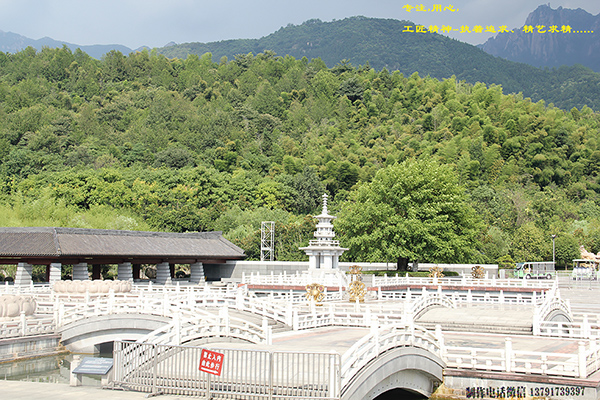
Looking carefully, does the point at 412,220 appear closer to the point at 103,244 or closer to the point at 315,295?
the point at 315,295

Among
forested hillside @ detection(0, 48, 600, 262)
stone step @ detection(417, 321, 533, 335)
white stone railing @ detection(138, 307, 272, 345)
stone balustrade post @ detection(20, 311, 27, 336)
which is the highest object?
forested hillside @ detection(0, 48, 600, 262)

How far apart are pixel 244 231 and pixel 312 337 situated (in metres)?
47.8

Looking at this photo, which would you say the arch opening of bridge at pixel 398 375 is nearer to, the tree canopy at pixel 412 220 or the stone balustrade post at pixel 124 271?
the stone balustrade post at pixel 124 271

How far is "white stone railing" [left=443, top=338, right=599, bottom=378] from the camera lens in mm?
17516

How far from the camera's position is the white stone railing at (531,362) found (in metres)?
17.5

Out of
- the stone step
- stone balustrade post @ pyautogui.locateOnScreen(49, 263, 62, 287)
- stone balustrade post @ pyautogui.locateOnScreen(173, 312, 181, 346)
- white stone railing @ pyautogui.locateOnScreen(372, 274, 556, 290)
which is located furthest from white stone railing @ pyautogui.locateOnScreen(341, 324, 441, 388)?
stone balustrade post @ pyautogui.locateOnScreen(49, 263, 62, 287)

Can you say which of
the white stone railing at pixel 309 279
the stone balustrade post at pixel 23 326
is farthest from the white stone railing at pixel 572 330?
the stone balustrade post at pixel 23 326

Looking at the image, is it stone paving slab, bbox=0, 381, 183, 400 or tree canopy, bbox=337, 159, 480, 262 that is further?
tree canopy, bbox=337, 159, 480, 262

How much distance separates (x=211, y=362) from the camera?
13531 mm

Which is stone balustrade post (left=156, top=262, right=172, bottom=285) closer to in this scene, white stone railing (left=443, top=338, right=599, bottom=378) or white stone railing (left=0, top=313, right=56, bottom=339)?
white stone railing (left=0, top=313, right=56, bottom=339)

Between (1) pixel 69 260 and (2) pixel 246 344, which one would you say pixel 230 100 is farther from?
(2) pixel 246 344

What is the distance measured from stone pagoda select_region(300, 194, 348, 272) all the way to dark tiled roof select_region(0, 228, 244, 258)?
929 cm

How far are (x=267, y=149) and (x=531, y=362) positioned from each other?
9439 centimetres

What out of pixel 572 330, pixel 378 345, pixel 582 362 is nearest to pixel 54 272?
pixel 378 345
